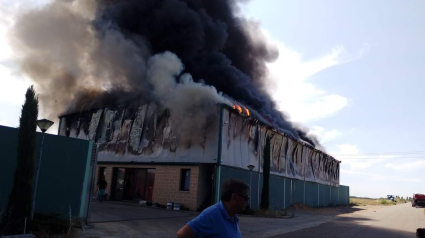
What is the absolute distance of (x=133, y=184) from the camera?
70.2 feet

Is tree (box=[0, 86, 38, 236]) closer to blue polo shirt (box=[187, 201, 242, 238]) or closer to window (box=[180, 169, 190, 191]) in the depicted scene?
blue polo shirt (box=[187, 201, 242, 238])

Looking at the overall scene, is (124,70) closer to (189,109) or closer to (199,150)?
(189,109)

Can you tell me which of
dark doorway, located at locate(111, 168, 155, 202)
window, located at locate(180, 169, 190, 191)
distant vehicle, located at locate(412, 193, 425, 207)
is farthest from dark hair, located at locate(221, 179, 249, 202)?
distant vehicle, located at locate(412, 193, 425, 207)

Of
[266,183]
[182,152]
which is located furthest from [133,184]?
[266,183]

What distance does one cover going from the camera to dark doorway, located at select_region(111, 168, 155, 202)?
2061 centimetres

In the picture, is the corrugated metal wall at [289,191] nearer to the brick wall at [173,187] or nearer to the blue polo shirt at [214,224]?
the brick wall at [173,187]

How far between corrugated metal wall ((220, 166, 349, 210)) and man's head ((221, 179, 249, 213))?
1536 centimetres

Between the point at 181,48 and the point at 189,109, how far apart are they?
592cm

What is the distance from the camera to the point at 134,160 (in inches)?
816

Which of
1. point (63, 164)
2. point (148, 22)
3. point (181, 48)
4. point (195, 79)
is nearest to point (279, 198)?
point (195, 79)

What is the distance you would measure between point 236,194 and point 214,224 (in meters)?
0.28

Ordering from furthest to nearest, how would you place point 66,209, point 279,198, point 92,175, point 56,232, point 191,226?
point 279,198
point 92,175
point 66,209
point 56,232
point 191,226

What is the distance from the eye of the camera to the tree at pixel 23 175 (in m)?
7.53

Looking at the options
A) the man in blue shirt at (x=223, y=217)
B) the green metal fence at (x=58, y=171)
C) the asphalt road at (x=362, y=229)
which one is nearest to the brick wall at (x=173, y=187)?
the asphalt road at (x=362, y=229)
